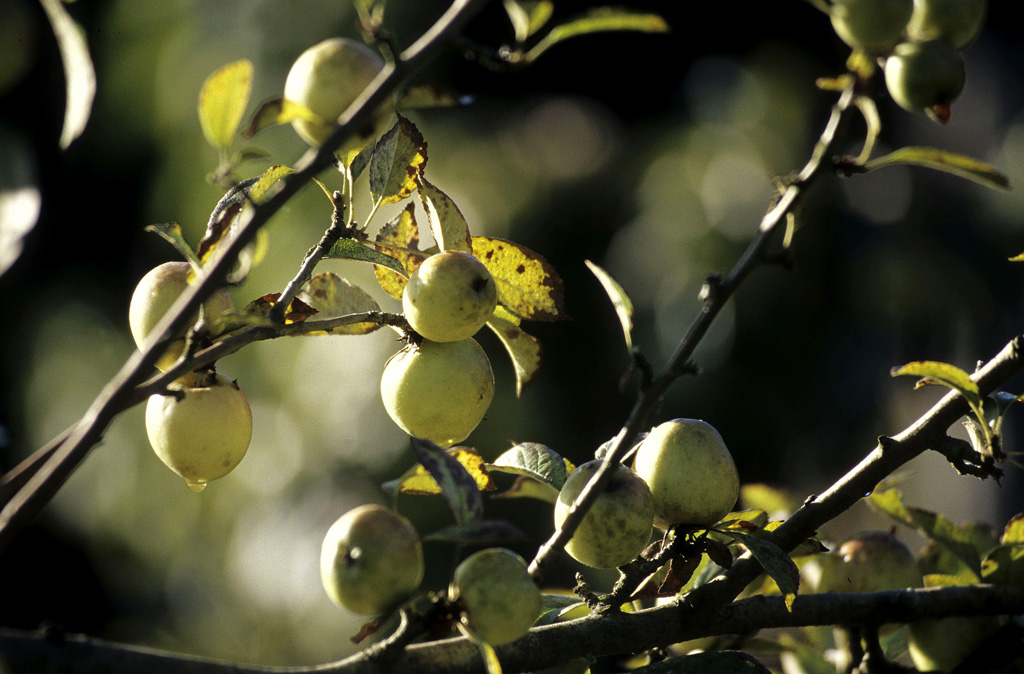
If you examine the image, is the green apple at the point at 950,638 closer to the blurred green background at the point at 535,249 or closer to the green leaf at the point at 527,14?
the green leaf at the point at 527,14

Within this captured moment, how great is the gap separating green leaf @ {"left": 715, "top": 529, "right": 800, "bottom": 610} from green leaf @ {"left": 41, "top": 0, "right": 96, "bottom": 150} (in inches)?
14.9

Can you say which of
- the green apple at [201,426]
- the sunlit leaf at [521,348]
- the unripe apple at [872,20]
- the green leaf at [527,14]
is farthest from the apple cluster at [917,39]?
the green apple at [201,426]

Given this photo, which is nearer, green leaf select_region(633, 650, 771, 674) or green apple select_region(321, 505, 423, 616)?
green apple select_region(321, 505, 423, 616)

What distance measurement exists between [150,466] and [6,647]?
367 centimetres

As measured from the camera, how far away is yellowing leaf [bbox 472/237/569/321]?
496 mm

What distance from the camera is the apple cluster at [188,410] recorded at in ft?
1.46

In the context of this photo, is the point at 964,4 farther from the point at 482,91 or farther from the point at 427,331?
the point at 482,91

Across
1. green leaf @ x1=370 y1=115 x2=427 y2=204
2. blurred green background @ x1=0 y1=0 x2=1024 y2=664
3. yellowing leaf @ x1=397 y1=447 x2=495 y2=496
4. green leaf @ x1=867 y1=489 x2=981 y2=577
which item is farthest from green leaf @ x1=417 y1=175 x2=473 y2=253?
blurred green background @ x1=0 y1=0 x2=1024 y2=664

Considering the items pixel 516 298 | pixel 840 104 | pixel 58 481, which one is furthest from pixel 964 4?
pixel 58 481

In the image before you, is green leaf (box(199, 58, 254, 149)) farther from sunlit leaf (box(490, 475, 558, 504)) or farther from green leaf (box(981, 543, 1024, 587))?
green leaf (box(981, 543, 1024, 587))

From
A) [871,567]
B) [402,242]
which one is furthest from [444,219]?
[871,567]

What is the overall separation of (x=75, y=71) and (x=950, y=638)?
0.65 metres

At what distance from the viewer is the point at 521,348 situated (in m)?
0.51

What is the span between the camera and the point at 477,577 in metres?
0.34
